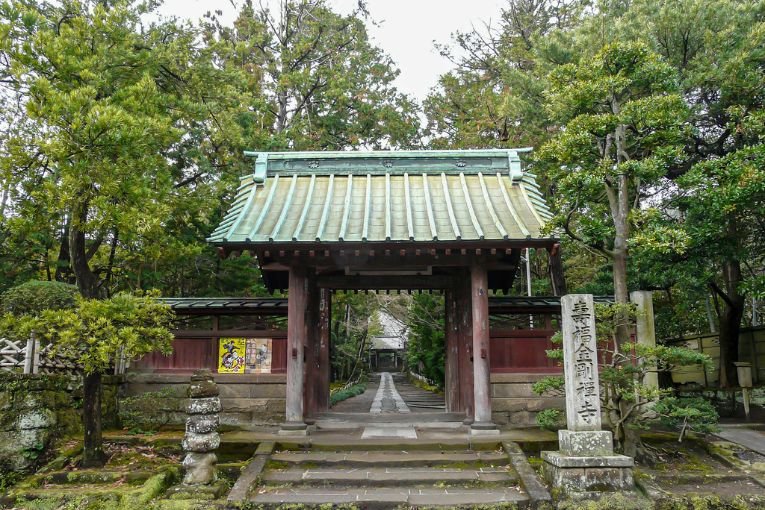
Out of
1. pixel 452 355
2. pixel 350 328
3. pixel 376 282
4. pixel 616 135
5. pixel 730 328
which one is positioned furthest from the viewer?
pixel 350 328

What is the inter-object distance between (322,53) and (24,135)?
56.8 feet

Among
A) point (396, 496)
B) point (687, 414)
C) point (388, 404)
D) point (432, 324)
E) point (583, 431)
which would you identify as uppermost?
point (432, 324)

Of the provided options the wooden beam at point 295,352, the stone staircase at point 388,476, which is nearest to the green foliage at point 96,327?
the wooden beam at point 295,352

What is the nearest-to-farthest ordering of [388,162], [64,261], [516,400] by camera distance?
1. [516,400]
2. [388,162]
3. [64,261]

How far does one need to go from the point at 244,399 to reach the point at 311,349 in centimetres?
181

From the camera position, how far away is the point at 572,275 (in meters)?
23.4

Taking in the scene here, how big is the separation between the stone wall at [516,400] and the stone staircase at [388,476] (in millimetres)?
1962

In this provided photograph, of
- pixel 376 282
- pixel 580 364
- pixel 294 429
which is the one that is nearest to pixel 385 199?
pixel 376 282

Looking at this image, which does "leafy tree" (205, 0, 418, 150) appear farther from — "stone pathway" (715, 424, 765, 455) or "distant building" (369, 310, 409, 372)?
"distant building" (369, 310, 409, 372)

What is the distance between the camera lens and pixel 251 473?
8.44 m

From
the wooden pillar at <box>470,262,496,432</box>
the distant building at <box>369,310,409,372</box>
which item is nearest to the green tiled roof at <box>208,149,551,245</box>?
the wooden pillar at <box>470,262,496,432</box>

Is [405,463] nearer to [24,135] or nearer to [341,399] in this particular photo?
[24,135]

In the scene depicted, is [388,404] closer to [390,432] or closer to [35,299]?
[390,432]

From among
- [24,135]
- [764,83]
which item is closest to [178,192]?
[24,135]
